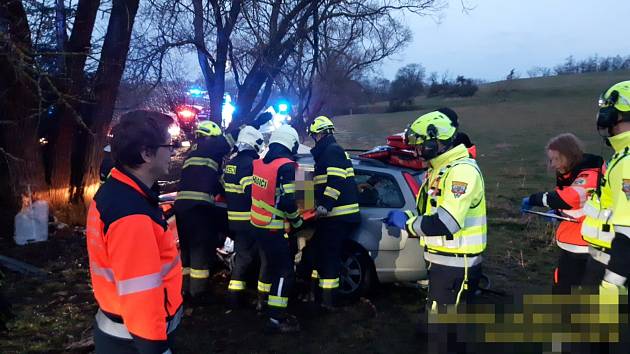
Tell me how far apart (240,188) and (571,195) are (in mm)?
3175

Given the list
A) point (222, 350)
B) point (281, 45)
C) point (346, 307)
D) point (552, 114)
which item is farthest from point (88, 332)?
point (552, 114)

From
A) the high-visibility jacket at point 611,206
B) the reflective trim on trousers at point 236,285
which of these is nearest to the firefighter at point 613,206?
the high-visibility jacket at point 611,206

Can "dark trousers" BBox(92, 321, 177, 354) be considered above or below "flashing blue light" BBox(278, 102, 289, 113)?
below

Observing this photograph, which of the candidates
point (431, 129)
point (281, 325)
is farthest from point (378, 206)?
point (431, 129)

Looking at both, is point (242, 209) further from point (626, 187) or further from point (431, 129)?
point (626, 187)

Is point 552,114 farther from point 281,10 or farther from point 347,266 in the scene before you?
point 347,266

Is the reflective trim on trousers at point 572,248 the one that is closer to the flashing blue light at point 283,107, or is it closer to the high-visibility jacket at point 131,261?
the high-visibility jacket at point 131,261

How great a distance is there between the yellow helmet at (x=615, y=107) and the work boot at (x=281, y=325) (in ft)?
10.7

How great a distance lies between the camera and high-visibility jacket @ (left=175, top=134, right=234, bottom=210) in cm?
561

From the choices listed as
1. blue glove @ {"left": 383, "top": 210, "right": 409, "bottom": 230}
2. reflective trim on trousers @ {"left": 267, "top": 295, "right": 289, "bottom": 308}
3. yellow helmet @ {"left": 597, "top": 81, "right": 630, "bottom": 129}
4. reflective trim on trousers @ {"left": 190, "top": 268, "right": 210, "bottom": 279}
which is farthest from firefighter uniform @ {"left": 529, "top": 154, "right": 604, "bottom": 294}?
reflective trim on trousers @ {"left": 190, "top": 268, "right": 210, "bottom": 279}

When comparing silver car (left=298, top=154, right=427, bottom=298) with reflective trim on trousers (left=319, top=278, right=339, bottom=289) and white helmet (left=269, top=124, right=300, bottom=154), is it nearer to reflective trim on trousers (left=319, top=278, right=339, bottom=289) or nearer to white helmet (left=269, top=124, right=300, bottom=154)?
reflective trim on trousers (left=319, top=278, right=339, bottom=289)

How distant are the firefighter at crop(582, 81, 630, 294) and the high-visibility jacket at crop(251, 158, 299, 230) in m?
2.71

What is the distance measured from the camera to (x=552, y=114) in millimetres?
45812

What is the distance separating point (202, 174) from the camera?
5660 millimetres
